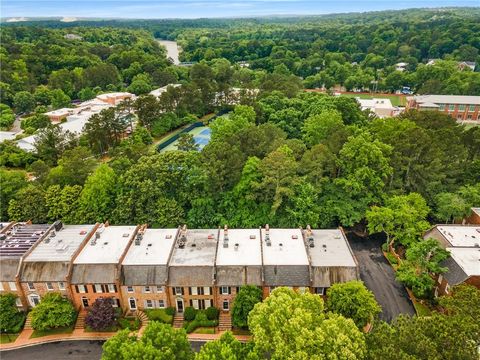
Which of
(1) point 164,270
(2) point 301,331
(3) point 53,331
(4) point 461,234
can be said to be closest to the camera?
(2) point 301,331

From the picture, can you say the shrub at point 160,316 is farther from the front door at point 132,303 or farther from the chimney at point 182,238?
the chimney at point 182,238

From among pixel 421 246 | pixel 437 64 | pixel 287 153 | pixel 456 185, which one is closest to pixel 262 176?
pixel 287 153

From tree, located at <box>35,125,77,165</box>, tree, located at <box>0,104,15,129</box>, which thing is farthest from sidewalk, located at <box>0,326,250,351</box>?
tree, located at <box>0,104,15,129</box>

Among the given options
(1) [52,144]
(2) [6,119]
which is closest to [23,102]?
(2) [6,119]

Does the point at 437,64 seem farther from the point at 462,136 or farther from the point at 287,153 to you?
the point at 287,153

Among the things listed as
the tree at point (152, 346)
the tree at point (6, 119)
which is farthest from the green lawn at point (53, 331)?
the tree at point (6, 119)

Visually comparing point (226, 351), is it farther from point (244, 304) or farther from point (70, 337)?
point (70, 337)

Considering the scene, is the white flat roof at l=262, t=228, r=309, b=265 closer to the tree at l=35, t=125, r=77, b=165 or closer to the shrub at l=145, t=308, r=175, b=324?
the shrub at l=145, t=308, r=175, b=324
